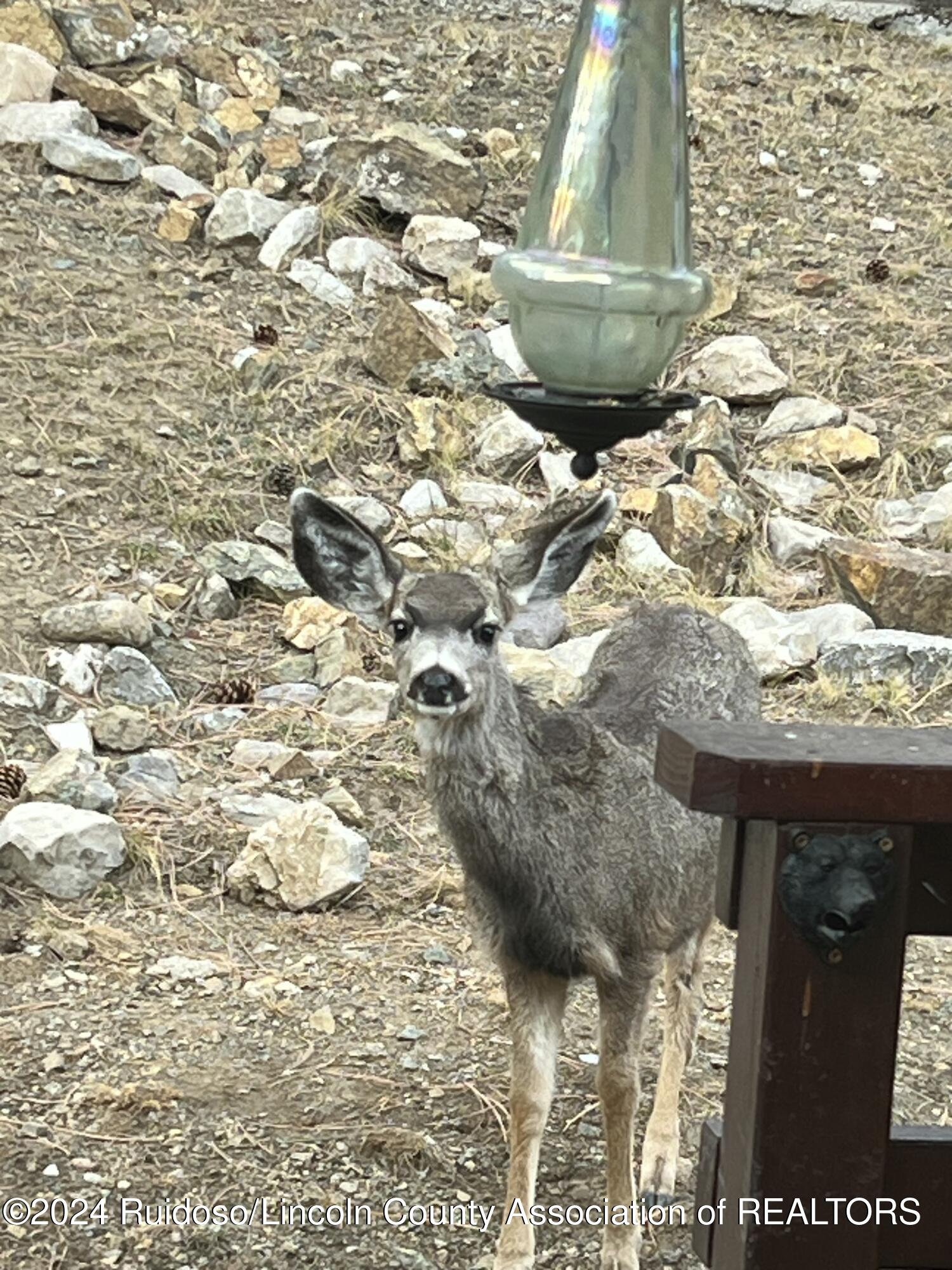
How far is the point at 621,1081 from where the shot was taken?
14.0 feet

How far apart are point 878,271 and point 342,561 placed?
22.4 feet

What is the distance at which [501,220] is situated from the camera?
1020cm

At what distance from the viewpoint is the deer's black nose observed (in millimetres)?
3967

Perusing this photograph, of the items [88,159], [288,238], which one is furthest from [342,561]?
[88,159]

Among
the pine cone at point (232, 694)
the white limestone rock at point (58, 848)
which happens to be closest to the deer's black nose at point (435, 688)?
the white limestone rock at point (58, 848)

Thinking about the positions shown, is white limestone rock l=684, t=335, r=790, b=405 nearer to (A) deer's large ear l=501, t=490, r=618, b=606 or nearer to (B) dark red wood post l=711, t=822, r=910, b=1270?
(A) deer's large ear l=501, t=490, r=618, b=606

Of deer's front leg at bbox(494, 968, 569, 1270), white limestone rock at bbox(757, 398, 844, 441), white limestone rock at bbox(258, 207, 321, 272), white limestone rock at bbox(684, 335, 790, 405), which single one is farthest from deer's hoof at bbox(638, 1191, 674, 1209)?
white limestone rock at bbox(258, 207, 321, 272)

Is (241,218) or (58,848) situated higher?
(241,218)

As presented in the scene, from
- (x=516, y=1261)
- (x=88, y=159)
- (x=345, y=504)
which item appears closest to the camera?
Result: (x=516, y=1261)

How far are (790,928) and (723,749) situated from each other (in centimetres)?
22

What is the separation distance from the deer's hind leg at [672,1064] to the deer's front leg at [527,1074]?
554 millimetres

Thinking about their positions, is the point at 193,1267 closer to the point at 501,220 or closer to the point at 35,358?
the point at 35,358

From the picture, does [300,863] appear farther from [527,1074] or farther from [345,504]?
[345,504]

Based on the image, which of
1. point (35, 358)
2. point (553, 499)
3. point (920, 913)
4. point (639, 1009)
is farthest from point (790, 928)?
point (35, 358)
